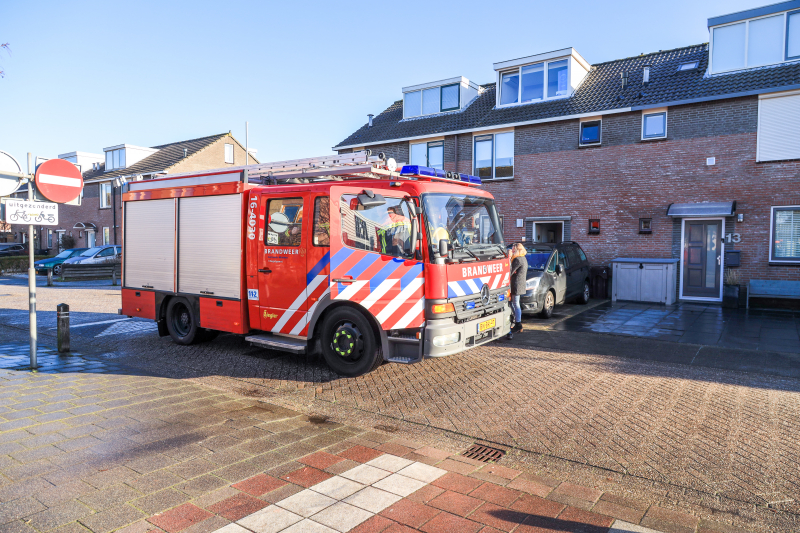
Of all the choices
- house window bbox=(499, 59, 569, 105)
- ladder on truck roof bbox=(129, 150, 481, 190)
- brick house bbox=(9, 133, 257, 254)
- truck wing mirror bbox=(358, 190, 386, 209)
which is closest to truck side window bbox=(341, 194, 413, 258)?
truck wing mirror bbox=(358, 190, 386, 209)

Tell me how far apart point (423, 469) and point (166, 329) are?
6.82m

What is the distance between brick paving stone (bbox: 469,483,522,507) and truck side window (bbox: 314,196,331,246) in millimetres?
3696

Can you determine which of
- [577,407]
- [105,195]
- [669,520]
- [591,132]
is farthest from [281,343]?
[105,195]

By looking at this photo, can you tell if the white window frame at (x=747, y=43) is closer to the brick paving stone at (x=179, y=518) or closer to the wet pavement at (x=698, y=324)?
the wet pavement at (x=698, y=324)

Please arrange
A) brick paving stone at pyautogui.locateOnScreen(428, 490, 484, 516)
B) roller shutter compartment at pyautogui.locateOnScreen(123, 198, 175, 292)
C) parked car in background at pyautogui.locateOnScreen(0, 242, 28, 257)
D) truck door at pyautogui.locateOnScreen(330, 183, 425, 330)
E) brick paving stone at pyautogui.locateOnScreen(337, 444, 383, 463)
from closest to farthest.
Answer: brick paving stone at pyautogui.locateOnScreen(428, 490, 484, 516)
brick paving stone at pyautogui.locateOnScreen(337, 444, 383, 463)
truck door at pyautogui.locateOnScreen(330, 183, 425, 330)
roller shutter compartment at pyautogui.locateOnScreen(123, 198, 175, 292)
parked car in background at pyautogui.locateOnScreen(0, 242, 28, 257)

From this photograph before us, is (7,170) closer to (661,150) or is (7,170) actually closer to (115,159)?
(661,150)

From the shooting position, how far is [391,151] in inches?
888

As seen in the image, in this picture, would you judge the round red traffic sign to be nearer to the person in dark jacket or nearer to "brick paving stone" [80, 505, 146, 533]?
"brick paving stone" [80, 505, 146, 533]

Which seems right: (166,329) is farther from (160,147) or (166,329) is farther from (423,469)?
(160,147)

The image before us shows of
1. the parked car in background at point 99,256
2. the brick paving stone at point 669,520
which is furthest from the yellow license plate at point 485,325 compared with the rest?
the parked car in background at point 99,256

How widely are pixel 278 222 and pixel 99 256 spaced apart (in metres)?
23.6

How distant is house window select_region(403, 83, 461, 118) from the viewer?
2202cm

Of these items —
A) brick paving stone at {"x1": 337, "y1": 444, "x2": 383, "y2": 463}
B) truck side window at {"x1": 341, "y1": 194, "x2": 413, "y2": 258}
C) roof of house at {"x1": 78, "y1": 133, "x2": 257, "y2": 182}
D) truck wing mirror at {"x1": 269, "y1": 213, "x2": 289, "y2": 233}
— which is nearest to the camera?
brick paving stone at {"x1": 337, "y1": 444, "x2": 383, "y2": 463}

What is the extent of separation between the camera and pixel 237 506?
3.38 m
